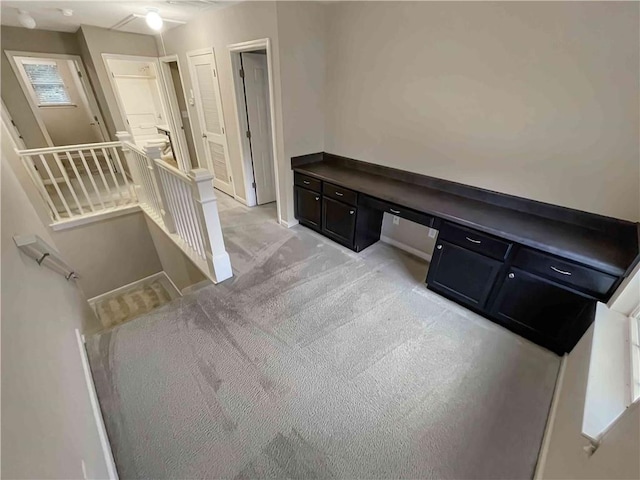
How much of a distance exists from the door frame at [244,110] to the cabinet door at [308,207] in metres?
0.28

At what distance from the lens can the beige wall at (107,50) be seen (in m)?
3.91

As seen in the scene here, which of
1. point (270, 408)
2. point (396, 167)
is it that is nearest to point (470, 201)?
point (396, 167)

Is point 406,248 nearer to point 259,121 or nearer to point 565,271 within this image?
point 565,271

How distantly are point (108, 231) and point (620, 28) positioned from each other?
515 centimetres

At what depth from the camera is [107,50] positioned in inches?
159

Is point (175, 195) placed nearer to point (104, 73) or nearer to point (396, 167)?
point (396, 167)

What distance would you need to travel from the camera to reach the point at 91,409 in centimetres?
149

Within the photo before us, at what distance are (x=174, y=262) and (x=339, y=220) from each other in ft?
7.14

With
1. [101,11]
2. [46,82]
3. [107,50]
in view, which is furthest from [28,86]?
[101,11]

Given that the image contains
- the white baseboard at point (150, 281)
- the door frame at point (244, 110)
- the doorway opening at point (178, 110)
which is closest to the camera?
the door frame at point (244, 110)

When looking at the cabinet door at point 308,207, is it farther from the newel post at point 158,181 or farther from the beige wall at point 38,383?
the beige wall at point 38,383

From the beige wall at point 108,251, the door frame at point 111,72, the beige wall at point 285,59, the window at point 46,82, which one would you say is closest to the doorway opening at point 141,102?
the window at point 46,82

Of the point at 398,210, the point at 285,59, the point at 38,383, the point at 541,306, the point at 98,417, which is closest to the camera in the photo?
the point at 38,383

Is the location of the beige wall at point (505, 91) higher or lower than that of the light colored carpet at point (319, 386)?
higher
